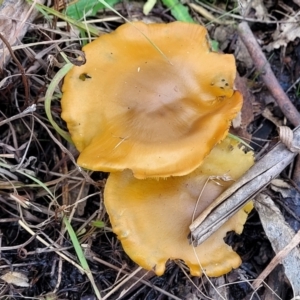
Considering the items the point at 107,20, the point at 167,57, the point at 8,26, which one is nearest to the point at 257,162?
the point at 167,57

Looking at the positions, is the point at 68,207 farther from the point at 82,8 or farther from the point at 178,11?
the point at 178,11

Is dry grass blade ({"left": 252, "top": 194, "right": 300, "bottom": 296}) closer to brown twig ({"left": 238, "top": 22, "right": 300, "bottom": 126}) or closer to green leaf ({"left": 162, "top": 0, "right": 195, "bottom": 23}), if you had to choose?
brown twig ({"left": 238, "top": 22, "right": 300, "bottom": 126})

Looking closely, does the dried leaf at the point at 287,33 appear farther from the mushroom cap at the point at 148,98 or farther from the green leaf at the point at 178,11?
the mushroom cap at the point at 148,98

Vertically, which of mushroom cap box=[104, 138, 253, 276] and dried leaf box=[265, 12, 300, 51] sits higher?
dried leaf box=[265, 12, 300, 51]

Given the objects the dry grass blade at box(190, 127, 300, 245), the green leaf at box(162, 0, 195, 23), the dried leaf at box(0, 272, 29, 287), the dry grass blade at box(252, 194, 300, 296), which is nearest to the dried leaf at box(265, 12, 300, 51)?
the green leaf at box(162, 0, 195, 23)

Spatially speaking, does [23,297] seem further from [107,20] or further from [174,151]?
[107,20]

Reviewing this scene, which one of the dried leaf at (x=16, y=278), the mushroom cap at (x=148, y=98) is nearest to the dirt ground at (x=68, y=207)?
the dried leaf at (x=16, y=278)
